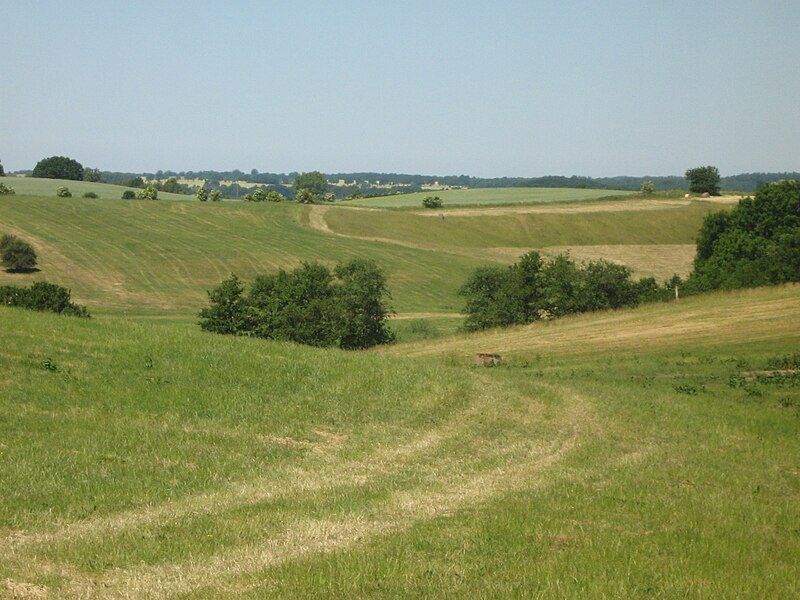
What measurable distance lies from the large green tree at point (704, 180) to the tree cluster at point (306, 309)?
3986 inches

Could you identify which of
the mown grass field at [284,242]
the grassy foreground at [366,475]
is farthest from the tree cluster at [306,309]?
the grassy foreground at [366,475]

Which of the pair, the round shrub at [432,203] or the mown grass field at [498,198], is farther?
the mown grass field at [498,198]

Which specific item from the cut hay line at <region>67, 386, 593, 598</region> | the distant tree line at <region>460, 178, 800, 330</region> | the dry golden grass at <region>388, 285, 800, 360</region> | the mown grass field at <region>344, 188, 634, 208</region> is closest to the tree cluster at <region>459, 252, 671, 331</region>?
the distant tree line at <region>460, 178, 800, 330</region>

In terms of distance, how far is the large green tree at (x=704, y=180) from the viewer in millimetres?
148163

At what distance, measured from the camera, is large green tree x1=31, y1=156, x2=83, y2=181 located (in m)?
189

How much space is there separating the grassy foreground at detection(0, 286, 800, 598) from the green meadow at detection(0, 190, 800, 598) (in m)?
0.06

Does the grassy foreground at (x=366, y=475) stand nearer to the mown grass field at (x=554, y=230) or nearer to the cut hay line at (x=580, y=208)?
the mown grass field at (x=554, y=230)

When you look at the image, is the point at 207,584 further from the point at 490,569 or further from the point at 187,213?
the point at 187,213

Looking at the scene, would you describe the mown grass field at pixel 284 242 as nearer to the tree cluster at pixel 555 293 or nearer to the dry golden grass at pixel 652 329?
the tree cluster at pixel 555 293

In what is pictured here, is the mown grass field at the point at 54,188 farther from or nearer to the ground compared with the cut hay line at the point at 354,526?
farther from the ground

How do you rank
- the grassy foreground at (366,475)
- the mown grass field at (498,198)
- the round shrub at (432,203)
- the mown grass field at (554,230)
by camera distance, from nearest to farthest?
1. the grassy foreground at (366,475)
2. the mown grass field at (554,230)
3. the round shrub at (432,203)
4. the mown grass field at (498,198)

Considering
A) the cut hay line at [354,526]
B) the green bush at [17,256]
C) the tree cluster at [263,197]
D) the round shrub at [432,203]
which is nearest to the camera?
the cut hay line at [354,526]

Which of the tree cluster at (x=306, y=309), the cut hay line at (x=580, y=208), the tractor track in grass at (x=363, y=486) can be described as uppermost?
the cut hay line at (x=580, y=208)

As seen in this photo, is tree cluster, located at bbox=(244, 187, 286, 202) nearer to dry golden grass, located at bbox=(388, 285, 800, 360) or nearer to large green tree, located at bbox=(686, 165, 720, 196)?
large green tree, located at bbox=(686, 165, 720, 196)
